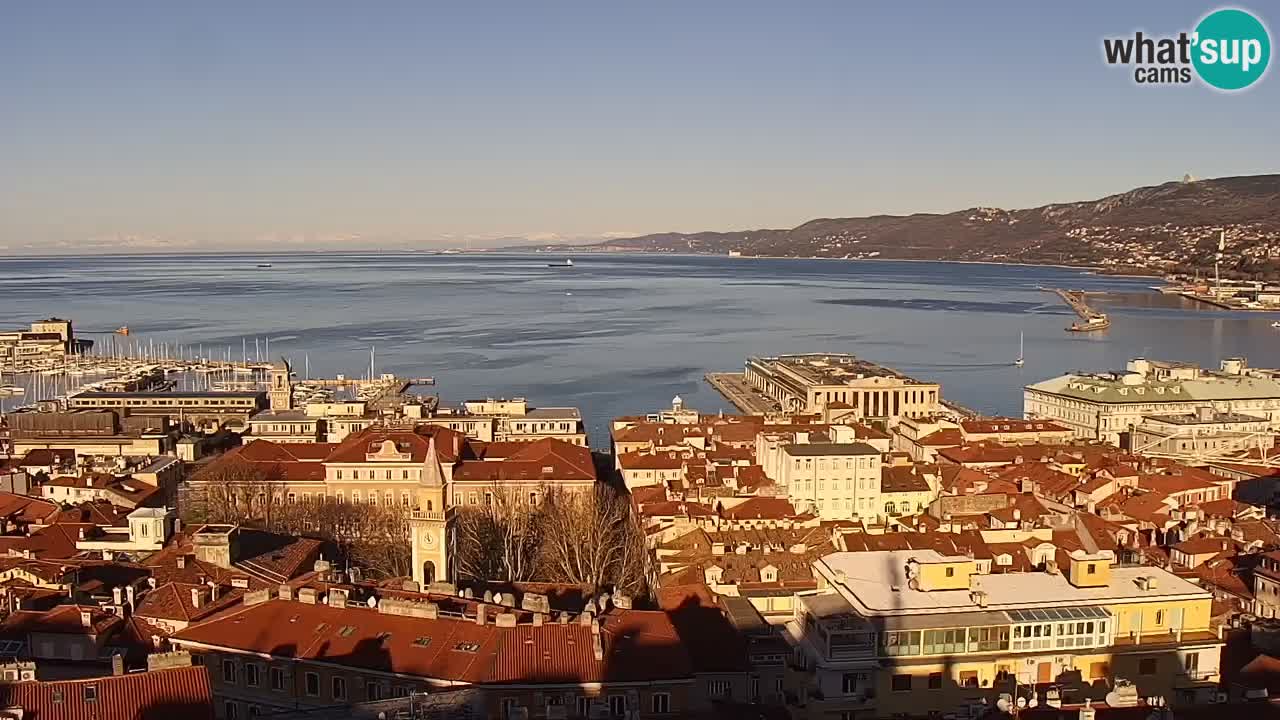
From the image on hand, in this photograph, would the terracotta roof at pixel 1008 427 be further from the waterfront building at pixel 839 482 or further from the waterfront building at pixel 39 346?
the waterfront building at pixel 39 346

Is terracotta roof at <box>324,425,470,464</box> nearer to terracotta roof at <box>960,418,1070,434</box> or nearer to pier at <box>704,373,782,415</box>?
terracotta roof at <box>960,418,1070,434</box>

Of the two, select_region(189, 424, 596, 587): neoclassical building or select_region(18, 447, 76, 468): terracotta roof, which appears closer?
select_region(189, 424, 596, 587): neoclassical building

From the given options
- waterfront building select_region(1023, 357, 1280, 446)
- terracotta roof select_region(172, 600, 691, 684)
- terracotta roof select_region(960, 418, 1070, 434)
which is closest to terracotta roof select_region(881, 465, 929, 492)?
terracotta roof select_region(960, 418, 1070, 434)

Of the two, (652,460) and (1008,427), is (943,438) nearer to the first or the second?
(1008,427)

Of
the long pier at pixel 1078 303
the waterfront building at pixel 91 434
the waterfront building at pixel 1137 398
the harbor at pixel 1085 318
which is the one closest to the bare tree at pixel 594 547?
the waterfront building at pixel 91 434

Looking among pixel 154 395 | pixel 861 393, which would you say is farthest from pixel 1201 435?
pixel 154 395

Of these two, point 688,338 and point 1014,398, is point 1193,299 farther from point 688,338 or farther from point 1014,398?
point 1014,398

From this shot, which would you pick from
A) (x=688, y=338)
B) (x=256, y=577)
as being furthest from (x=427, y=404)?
(x=688, y=338)
